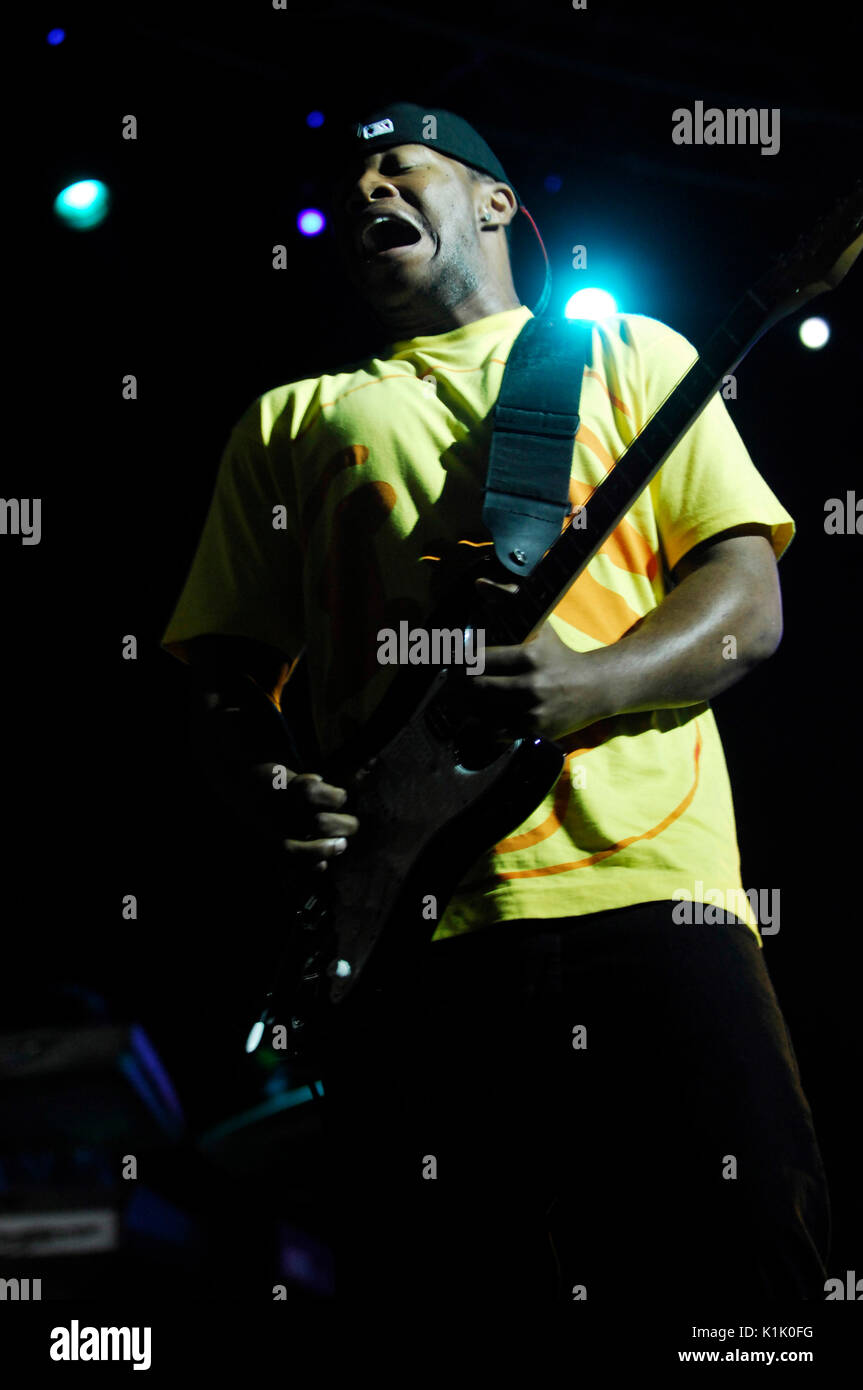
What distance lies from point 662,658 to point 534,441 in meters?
0.46

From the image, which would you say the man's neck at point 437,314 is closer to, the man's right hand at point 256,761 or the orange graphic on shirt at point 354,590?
the orange graphic on shirt at point 354,590

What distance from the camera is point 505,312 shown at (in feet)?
8.42

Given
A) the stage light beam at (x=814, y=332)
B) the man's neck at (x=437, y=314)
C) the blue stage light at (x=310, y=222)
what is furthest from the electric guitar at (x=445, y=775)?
the blue stage light at (x=310, y=222)

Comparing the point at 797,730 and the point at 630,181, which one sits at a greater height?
the point at 630,181

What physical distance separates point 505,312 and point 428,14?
5.97ft

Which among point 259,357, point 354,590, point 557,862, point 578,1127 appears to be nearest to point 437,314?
point 354,590

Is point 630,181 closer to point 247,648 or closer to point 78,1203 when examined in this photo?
point 247,648

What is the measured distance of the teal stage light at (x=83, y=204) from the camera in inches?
161

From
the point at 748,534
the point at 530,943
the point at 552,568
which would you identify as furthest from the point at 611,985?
the point at 748,534

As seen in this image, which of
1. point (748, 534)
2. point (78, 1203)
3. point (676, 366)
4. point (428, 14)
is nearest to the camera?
point (748, 534)

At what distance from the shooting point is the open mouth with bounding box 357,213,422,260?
2545mm

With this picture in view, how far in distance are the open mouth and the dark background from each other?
0.95m

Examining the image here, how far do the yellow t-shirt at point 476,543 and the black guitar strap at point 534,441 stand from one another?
63mm

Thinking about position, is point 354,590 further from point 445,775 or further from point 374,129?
point 374,129
